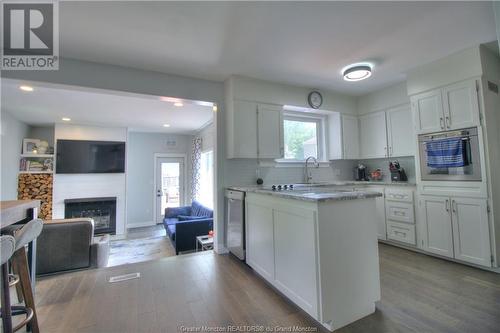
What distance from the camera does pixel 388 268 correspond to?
9.13 ft

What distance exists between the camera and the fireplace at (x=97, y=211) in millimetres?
5605

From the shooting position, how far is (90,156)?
5785 millimetres

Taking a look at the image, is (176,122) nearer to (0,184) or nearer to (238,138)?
(238,138)

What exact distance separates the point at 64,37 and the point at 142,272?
2.68 meters

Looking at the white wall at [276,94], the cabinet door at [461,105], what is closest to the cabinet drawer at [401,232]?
the cabinet door at [461,105]

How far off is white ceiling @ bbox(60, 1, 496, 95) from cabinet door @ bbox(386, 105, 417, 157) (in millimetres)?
798

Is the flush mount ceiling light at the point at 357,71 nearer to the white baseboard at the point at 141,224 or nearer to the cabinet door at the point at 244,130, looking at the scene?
the cabinet door at the point at 244,130

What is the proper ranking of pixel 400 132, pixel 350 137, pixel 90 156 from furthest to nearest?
pixel 90 156 < pixel 350 137 < pixel 400 132

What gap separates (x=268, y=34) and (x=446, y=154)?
263 centimetres

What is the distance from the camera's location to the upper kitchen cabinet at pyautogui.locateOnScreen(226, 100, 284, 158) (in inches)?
132

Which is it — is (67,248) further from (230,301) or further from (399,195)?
(399,195)

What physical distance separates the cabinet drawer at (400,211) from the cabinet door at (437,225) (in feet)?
0.61

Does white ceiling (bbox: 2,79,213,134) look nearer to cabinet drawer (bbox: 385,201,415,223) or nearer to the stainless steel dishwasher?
the stainless steel dishwasher

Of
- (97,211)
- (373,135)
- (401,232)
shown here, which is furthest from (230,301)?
(97,211)
